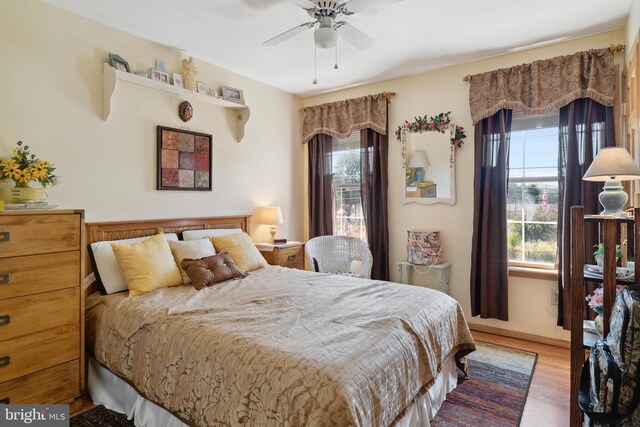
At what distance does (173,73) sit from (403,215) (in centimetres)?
282

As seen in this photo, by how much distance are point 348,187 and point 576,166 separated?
7.83ft

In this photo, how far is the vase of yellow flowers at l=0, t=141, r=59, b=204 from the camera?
2.16 m

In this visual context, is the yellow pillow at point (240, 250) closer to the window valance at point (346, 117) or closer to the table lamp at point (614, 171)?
the window valance at point (346, 117)

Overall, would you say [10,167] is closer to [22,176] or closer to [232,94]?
[22,176]

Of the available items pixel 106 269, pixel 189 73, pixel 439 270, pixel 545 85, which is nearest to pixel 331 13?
pixel 189 73

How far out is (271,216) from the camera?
4023 millimetres

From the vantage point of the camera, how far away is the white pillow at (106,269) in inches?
98.7

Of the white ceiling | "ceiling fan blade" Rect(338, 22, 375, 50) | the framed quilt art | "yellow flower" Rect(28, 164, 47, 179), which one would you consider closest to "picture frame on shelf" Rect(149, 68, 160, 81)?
the white ceiling

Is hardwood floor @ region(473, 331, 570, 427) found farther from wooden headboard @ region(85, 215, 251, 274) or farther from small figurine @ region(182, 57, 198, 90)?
small figurine @ region(182, 57, 198, 90)

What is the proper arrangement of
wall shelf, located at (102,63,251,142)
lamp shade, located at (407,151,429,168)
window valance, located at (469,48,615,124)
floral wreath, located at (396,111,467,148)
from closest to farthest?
wall shelf, located at (102,63,251,142) < window valance, located at (469,48,615,124) < floral wreath, located at (396,111,467,148) < lamp shade, located at (407,151,429,168)

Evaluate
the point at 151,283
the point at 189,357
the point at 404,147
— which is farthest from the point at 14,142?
the point at 404,147

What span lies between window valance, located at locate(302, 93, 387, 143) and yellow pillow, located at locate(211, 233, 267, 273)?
194 centimetres

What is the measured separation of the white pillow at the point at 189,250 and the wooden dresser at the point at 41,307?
2.29 feet

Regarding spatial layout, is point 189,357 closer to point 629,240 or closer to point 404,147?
point 629,240
